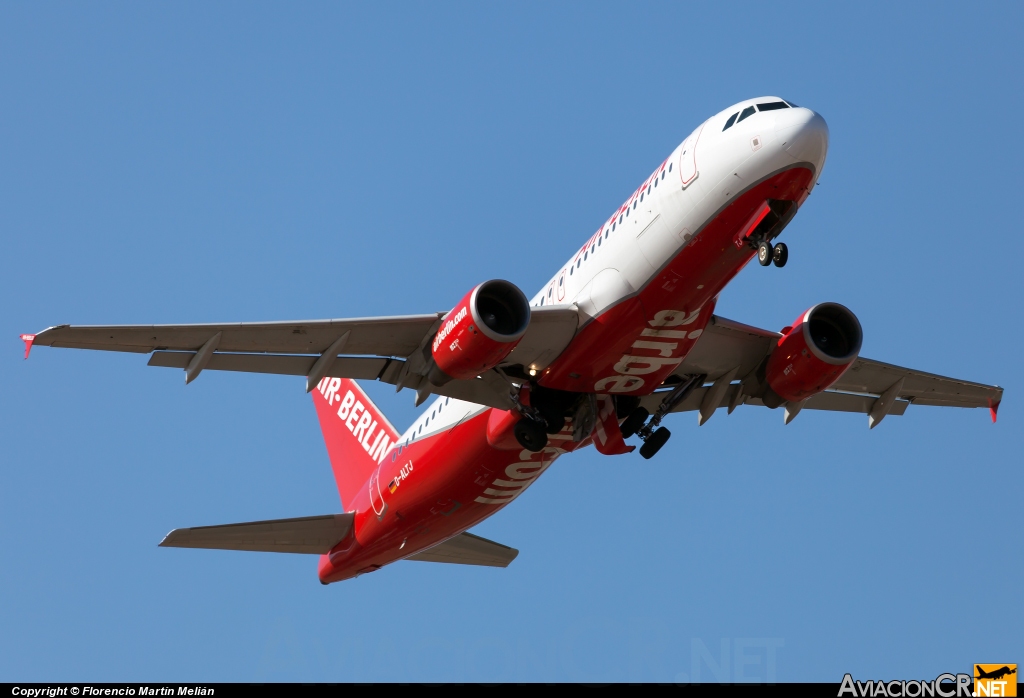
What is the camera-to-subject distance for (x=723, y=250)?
22.2 meters

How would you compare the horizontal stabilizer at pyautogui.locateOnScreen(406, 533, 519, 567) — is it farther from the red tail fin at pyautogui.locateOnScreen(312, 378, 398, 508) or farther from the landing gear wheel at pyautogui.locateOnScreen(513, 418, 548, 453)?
the landing gear wheel at pyautogui.locateOnScreen(513, 418, 548, 453)

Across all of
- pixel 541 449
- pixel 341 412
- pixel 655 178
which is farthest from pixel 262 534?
pixel 655 178

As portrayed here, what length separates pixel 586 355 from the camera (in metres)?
23.8

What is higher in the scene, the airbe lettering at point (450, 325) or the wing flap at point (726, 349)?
the wing flap at point (726, 349)

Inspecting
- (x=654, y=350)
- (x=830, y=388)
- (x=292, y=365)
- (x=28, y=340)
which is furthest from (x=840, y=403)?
(x=28, y=340)

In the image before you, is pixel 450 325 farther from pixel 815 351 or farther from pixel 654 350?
pixel 815 351

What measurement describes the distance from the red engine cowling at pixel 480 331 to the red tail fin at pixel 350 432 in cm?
835

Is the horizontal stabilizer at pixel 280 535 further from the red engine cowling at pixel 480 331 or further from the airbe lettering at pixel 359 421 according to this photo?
the red engine cowling at pixel 480 331

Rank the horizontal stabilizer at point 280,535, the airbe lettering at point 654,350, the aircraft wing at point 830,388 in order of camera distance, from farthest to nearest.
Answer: the horizontal stabilizer at point 280,535 → the aircraft wing at point 830,388 → the airbe lettering at point 654,350

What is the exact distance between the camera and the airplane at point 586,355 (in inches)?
860

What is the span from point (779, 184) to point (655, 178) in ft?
8.76

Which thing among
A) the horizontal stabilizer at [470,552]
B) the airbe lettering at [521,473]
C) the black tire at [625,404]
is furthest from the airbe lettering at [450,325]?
the horizontal stabilizer at [470,552]

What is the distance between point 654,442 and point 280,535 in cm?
980

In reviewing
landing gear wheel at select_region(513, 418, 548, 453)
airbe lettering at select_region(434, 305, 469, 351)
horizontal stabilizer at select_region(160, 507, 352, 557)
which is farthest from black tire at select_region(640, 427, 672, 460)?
horizontal stabilizer at select_region(160, 507, 352, 557)
